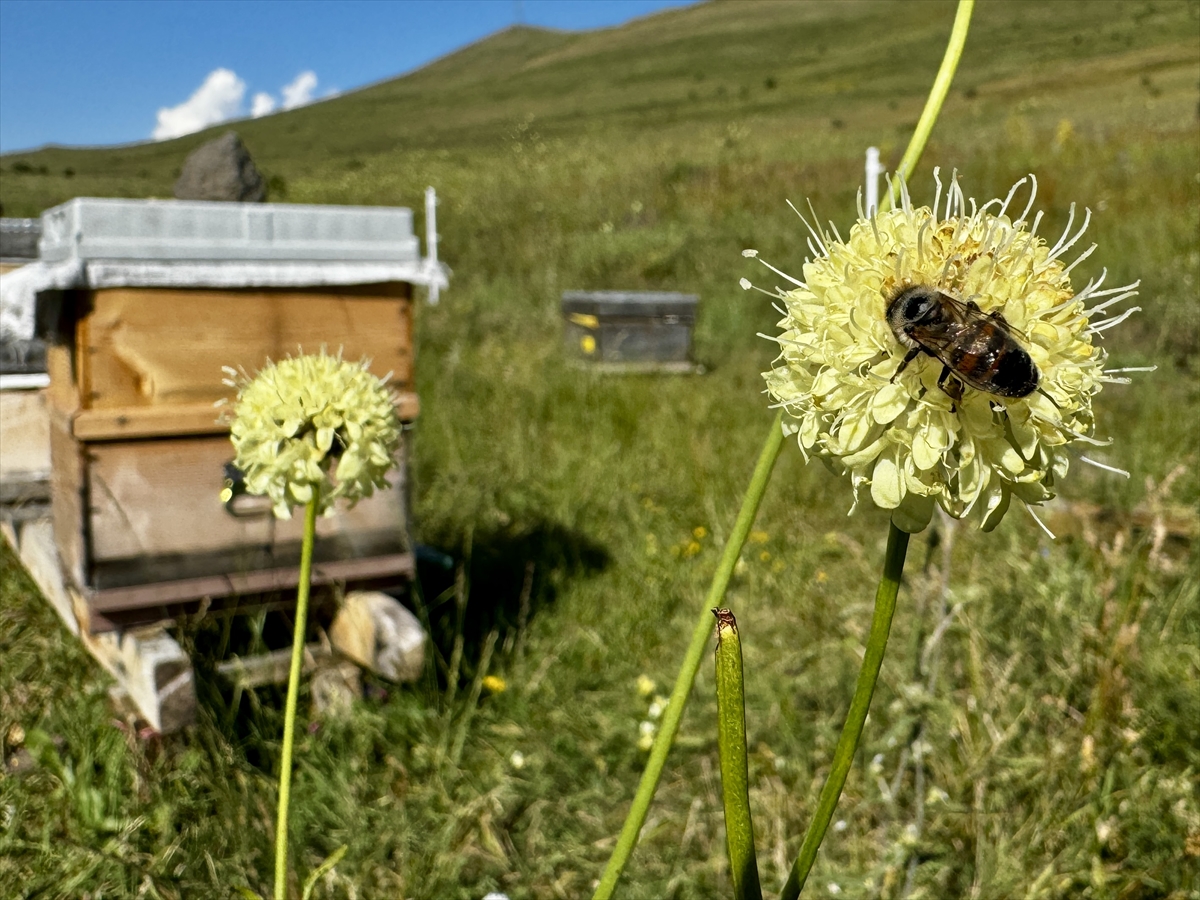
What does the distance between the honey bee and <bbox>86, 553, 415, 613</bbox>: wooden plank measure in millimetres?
2261

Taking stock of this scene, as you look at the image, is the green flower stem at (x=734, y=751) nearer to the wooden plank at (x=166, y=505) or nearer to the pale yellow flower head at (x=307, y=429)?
the pale yellow flower head at (x=307, y=429)

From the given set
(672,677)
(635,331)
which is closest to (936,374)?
(672,677)

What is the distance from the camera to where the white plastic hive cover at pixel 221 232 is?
2406 millimetres

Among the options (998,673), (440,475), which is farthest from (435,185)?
(998,673)

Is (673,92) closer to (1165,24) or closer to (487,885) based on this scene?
(1165,24)

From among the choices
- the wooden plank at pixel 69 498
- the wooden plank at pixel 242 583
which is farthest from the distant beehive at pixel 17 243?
the wooden plank at pixel 242 583

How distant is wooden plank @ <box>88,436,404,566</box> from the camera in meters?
2.50

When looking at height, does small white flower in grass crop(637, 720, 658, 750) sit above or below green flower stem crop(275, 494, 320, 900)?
below

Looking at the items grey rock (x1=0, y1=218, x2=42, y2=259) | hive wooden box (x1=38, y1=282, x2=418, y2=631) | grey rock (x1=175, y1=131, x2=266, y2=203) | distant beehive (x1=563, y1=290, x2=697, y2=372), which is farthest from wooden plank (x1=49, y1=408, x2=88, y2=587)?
distant beehive (x1=563, y1=290, x2=697, y2=372)

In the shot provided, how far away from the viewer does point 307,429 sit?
4.83ft

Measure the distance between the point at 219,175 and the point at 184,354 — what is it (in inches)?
51.1

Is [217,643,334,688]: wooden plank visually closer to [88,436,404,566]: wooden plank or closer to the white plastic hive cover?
[88,436,404,566]: wooden plank

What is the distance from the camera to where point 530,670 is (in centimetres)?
303

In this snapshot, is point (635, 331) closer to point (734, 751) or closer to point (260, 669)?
point (260, 669)
